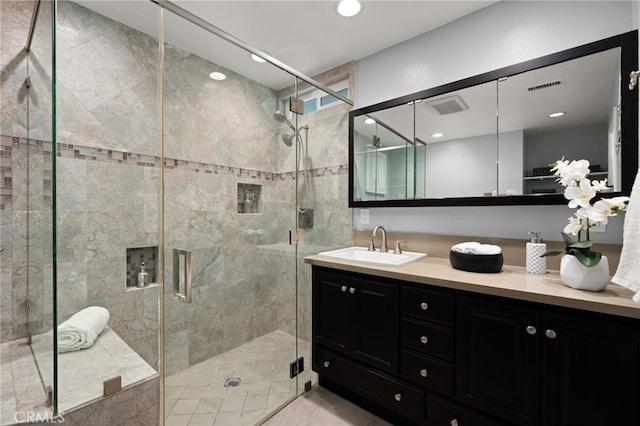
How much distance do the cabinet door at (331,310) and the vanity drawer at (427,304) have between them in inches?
15.1

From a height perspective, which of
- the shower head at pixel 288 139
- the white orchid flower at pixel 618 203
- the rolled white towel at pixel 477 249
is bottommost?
the rolled white towel at pixel 477 249

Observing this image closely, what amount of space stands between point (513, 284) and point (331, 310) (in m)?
1.06

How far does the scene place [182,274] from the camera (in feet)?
4.67

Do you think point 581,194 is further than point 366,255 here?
No

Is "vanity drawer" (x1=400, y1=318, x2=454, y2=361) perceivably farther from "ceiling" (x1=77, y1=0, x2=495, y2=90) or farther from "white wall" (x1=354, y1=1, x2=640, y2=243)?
"ceiling" (x1=77, y1=0, x2=495, y2=90)

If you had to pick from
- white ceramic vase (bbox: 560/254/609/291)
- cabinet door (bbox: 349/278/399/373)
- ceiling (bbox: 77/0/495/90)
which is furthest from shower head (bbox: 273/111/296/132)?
white ceramic vase (bbox: 560/254/609/291)

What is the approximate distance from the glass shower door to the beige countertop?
53 cm

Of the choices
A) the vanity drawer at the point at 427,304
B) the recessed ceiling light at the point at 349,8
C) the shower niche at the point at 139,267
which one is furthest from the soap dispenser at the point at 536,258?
the shower niche at the point at 139,267

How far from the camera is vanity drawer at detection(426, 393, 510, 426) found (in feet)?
4.11

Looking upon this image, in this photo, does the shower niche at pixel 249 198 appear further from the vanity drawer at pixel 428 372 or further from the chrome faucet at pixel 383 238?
the vanity drawer at pixel 428 372

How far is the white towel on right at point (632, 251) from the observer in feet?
3.08

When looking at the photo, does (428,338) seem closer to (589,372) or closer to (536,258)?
(589,372)

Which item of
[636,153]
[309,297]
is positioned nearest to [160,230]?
[309,297]

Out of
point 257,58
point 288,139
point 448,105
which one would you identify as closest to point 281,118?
point 288,139
